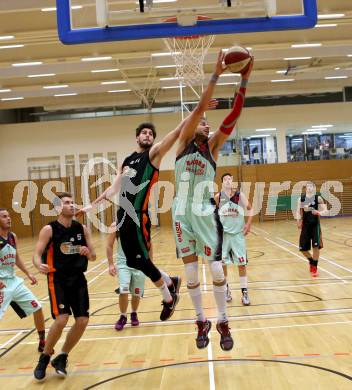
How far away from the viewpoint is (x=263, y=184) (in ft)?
94.9

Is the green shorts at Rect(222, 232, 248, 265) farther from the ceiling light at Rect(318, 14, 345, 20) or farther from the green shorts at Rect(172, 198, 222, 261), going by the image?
the ceiling light at Rect(318, 14, 345, 20)

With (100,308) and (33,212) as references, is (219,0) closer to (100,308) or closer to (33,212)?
(100,308)

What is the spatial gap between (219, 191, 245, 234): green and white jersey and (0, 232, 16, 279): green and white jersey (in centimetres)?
355

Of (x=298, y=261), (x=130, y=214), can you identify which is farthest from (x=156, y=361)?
(x=298, y=261)

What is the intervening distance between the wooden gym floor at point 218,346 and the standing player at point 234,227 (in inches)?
23.9

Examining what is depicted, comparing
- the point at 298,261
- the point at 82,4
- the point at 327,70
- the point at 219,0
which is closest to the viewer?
the point at 219,0

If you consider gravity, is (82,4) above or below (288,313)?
above

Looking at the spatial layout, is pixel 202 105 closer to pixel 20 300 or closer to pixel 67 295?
pixel 67 295

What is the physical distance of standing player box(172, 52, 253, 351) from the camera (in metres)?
5.20

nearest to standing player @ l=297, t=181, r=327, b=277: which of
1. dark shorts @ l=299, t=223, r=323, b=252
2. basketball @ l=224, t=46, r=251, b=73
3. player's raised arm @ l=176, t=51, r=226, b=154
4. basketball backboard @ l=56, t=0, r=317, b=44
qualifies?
dark shorts @ l=299, t=223, r=323, b=252

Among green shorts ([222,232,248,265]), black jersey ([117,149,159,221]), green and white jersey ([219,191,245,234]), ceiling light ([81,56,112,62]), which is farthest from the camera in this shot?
ceiling light ([81,56,112,62])

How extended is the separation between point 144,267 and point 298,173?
25073 mm

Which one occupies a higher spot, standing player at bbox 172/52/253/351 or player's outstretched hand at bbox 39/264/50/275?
standing player at bbox 172/52/253/351

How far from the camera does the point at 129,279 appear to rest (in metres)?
7.77
